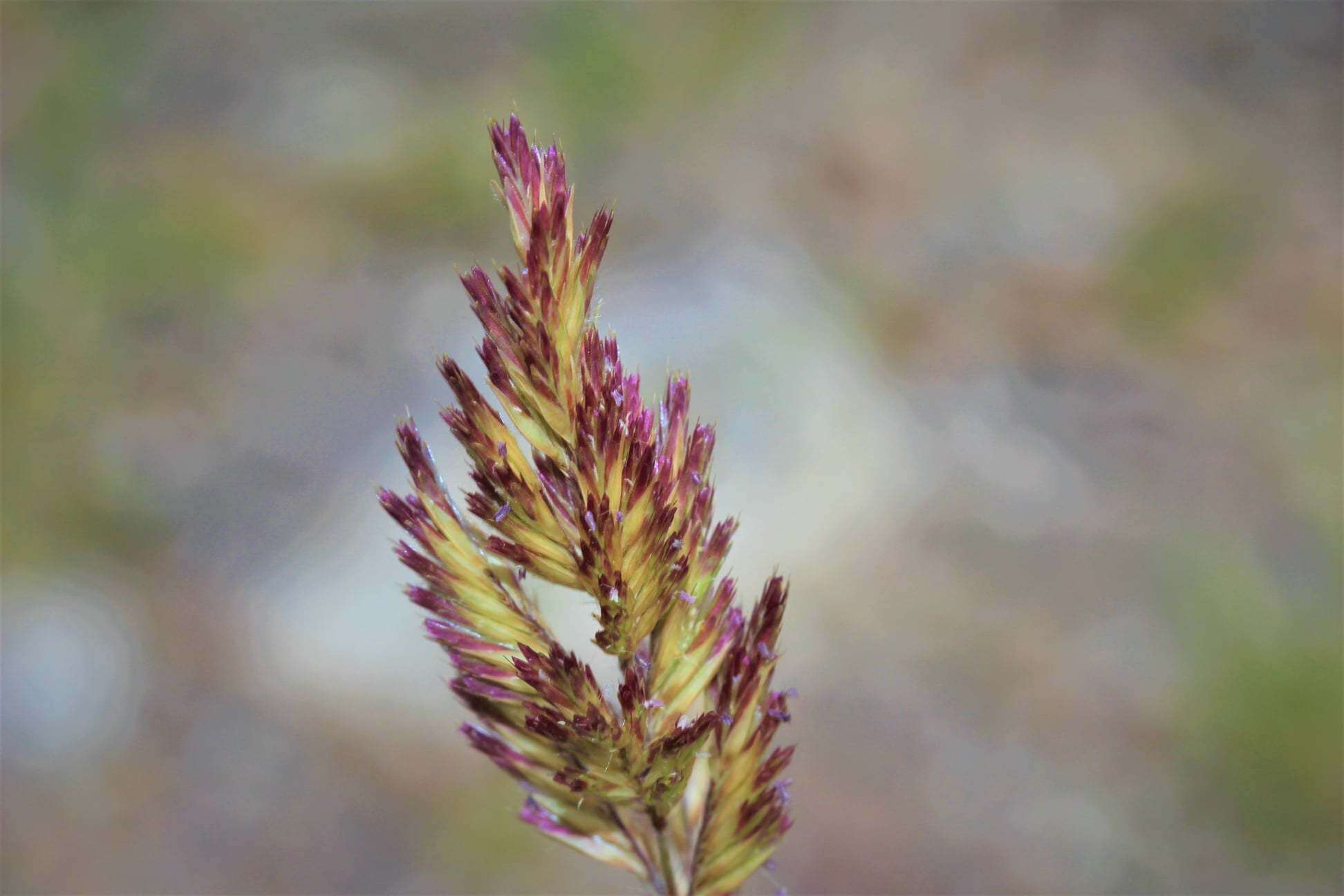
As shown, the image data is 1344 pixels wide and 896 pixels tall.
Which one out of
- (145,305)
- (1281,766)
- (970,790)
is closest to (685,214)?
(145,305)

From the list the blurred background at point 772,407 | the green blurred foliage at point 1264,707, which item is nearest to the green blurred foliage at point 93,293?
the blurred background at point 772,407

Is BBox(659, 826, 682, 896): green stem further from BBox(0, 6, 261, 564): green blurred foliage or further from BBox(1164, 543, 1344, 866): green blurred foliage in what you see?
BBox(0, 6, 261, 564): green blurred foliage

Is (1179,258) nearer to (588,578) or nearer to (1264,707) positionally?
(1264,707)

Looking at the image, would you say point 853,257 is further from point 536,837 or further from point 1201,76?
point 536,837

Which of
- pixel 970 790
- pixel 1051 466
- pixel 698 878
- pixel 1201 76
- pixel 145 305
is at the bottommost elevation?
pixel 698 878

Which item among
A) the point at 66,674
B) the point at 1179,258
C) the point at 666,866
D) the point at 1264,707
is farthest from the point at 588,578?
the point at 1179,258

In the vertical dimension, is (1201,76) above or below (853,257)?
above

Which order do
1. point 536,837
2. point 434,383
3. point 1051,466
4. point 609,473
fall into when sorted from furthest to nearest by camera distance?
point 434,383
point 1051,466
point 536,837
point 609,473
